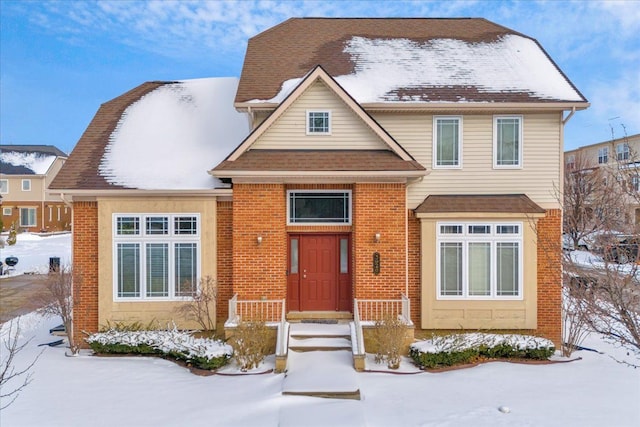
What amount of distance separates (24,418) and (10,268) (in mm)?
22682

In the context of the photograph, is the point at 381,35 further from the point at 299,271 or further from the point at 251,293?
the point at 251,293

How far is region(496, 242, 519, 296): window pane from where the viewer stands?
1063 cm

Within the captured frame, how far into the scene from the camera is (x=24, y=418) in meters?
6.83

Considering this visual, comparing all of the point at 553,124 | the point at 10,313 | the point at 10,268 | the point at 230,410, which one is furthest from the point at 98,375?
the point at 10,268

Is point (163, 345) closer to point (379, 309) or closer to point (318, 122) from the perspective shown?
point (379, 309)

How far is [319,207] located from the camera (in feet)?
35.7

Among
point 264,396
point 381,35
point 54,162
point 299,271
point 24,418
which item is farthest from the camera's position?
point 54,162

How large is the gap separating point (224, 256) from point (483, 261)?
711 cm

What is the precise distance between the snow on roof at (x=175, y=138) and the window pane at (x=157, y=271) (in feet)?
5.73

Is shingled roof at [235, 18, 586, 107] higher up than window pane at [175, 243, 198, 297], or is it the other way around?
shingled roof at [235, 18, 586, 107]

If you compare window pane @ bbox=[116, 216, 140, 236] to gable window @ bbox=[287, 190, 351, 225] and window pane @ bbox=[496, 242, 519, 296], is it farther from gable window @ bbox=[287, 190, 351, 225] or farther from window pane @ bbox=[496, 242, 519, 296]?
window pane @ bbox=[496, 242, 519, 296]

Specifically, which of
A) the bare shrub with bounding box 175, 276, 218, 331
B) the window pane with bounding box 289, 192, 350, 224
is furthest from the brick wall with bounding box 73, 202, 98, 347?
the window pane with bounding box 289, 192, 350, 224

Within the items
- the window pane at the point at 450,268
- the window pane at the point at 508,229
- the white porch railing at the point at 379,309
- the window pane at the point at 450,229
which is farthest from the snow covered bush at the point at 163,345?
the window pane at the point at 508,229

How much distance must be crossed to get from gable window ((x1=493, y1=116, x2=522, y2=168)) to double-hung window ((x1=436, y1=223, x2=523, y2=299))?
1.91m
